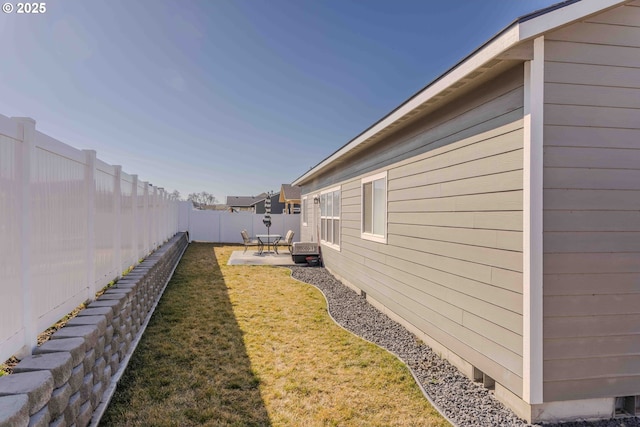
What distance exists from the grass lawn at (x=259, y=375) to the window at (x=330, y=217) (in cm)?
320

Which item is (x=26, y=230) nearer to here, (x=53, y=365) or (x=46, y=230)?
(x=46, y=230)

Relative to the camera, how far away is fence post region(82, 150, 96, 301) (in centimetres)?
299

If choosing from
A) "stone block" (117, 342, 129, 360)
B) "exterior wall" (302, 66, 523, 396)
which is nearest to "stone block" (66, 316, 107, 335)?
"stone block" (117, 342, 129, 360)

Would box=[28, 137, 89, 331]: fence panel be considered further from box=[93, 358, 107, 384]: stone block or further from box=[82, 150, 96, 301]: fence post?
box=[93, 358, 107, 384]: stone block

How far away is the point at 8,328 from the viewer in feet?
5.75

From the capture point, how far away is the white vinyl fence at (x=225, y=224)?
690 inches

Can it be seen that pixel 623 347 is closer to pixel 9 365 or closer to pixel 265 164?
pixel 9 365

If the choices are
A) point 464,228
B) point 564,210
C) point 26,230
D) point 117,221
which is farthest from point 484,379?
point 117,221

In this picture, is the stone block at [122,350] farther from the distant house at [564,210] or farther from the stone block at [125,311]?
the distant house at [564,210]

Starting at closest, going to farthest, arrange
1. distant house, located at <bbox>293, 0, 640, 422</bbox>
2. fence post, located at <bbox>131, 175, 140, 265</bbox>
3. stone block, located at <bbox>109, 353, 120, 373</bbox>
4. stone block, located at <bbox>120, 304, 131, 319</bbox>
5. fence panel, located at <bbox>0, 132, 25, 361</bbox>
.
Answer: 1. fence panel, located at <bbox>0, 132, 25, 361</bbox>
2. distant house, located at <bbox>293, 0, 640, 422</bbox>
3. stone block, located at <bbox>109, 353, 120, 373</bbox>
4. stone block, located at <bbox>120, 304, 131, 319</bbox>
5. fence post, located at <bbox>131, 175, 140, 265</bbox>

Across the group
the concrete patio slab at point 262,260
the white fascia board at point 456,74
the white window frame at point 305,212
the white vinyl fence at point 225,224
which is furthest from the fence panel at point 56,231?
the white vinyl fence at point 225,224

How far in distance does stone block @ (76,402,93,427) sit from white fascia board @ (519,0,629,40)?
3770mm

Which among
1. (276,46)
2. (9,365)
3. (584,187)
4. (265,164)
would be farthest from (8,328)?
(265,164)

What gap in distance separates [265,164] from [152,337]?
2372 centimetres
